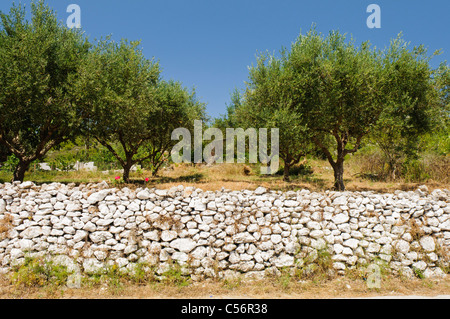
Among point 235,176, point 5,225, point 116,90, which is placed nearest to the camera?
point 5,225

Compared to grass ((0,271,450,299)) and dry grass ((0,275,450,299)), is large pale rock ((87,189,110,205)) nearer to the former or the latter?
grass ((0,271,450,299))

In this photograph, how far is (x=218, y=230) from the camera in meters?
6.99

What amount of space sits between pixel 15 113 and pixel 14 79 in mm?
1780

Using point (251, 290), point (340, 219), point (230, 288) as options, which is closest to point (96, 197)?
point (230, 288)

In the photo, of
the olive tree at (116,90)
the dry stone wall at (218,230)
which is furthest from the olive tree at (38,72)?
the dry stone wall at (218,230)

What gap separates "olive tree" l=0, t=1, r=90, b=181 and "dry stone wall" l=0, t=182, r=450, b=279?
6078 millimetres

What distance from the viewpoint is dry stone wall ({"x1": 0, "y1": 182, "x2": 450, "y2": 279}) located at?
6.70m

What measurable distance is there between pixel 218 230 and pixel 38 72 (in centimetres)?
1096

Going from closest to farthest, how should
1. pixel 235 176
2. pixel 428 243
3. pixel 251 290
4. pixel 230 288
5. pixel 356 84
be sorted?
pixel 251 290, pixel 230 288, pixel 428 243, pixel 356 84, pixel 235 176

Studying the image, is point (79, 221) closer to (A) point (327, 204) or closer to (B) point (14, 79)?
(A) point (327, 204)

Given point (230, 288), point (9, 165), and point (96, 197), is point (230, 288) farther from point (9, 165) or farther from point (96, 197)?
point (9, 165)

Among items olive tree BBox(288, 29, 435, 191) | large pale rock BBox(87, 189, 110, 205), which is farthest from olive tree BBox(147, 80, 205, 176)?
large pale rock BBox(87, 189, 110, 205)

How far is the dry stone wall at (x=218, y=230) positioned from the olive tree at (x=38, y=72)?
6078 millimetres

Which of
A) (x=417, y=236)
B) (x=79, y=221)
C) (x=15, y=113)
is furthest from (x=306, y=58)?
(x=15, y=113)
